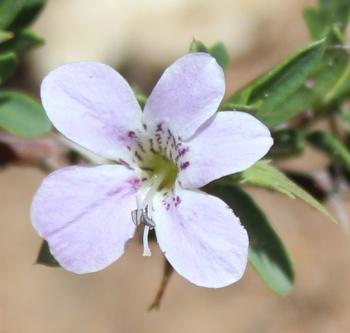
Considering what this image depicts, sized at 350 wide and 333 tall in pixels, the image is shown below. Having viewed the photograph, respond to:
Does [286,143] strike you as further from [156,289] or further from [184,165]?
[156,289]

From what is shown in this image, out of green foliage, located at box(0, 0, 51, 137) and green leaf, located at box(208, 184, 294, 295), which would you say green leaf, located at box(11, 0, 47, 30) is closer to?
green foliage, located at box(0, 0, 51, 137)

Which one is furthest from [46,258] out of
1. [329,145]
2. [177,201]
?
[329,145]

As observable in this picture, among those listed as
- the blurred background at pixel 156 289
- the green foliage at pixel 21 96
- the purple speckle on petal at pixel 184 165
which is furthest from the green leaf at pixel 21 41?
the blurred background at pixel 156 289

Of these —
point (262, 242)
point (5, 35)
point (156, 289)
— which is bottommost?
point (156, 289)

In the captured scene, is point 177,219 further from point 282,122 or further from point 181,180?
point 282,122

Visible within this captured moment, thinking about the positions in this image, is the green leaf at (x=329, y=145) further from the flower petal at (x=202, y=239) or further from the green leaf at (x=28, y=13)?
the green leaf at (x=28, y=13)

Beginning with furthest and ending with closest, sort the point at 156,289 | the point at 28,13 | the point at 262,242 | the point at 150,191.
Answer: the point at 156,289, the point at 28,13, the point at 262,242, the point at 150,191

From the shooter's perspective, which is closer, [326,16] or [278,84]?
[278,84]
